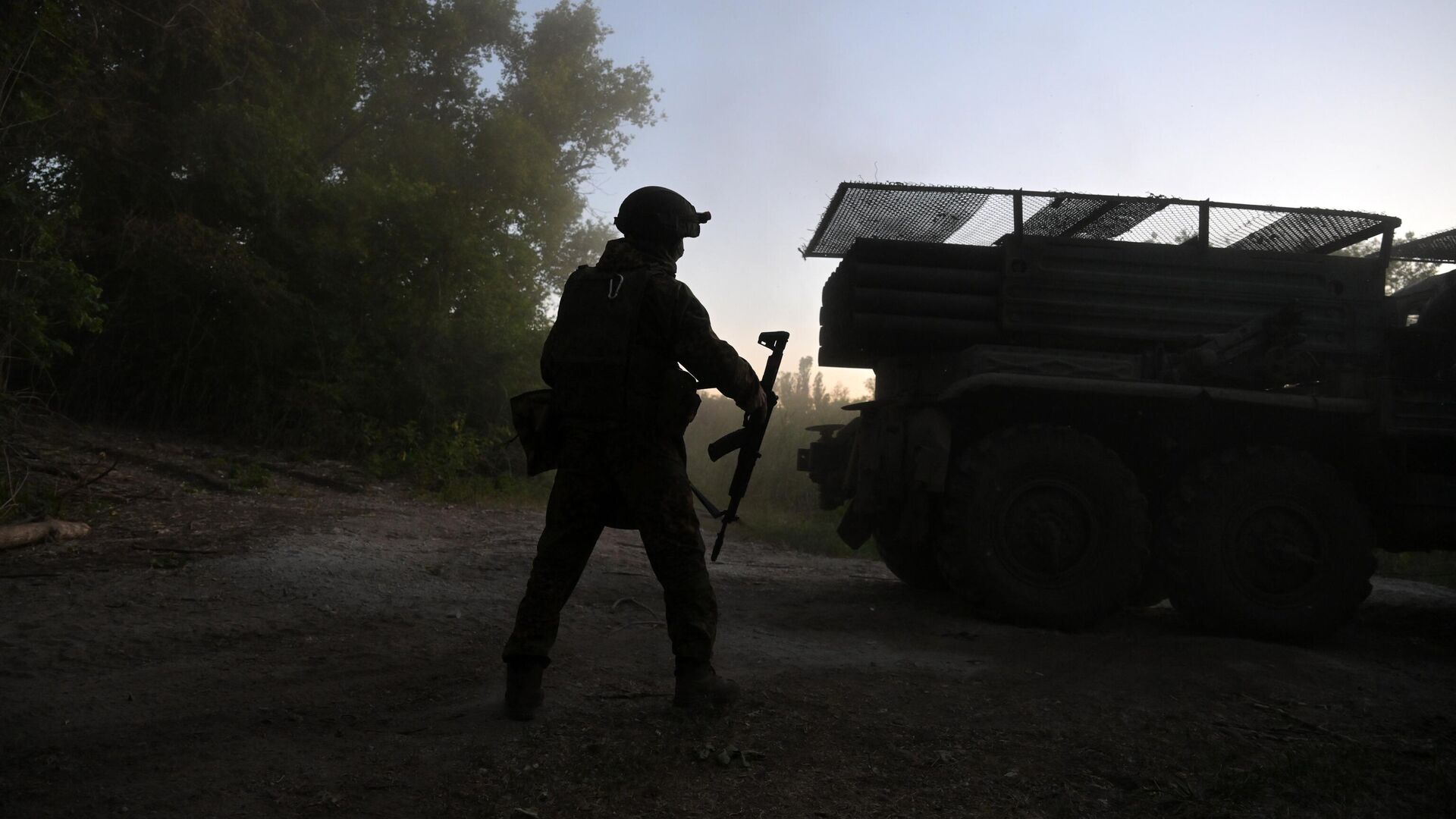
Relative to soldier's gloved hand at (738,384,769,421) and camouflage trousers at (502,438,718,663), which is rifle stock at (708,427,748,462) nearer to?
soldier's gloved hand at (738,384,769,421)

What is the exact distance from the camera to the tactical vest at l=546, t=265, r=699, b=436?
332 cm

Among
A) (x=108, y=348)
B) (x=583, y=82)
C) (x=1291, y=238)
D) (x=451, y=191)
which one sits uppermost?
(x=583, y=82)

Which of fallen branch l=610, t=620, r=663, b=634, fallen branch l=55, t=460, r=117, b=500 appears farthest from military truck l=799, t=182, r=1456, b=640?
fallen branch l=55, t=460, r=117, b=500

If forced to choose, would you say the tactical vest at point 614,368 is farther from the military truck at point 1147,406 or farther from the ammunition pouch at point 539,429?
the military truck at point 1147,406

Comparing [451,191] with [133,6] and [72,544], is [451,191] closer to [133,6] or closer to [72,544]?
[133,6]

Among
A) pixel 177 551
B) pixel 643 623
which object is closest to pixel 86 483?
pixel 177 551

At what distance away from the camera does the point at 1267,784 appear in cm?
293

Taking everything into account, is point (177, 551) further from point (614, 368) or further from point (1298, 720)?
point (1298, 720)

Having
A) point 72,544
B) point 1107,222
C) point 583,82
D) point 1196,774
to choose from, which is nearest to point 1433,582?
point 1107,222

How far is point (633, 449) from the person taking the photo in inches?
132

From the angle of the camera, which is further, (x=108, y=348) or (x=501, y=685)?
(x=108, y=348)

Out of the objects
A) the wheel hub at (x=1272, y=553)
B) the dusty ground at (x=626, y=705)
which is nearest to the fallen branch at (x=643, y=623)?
the dusty ground at (x=626, y=705)

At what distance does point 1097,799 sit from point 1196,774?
48 cm

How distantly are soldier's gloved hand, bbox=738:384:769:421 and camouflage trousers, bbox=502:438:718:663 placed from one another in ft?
1.04
